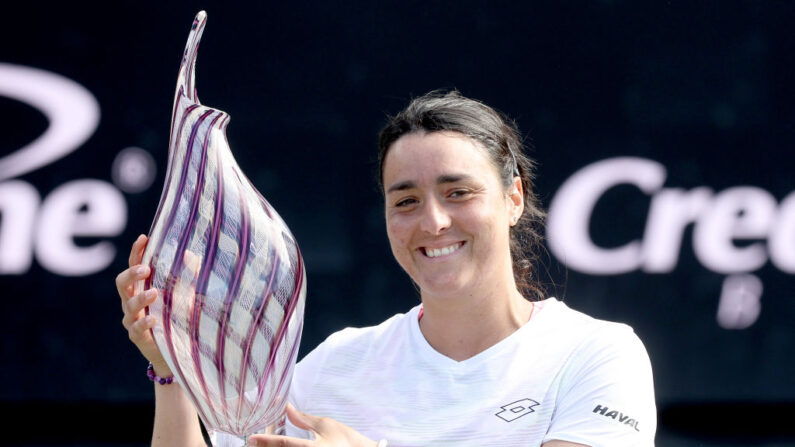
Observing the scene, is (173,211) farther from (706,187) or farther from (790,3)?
(790,3)

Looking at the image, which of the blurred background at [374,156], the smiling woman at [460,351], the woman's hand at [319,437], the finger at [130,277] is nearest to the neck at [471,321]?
the smiling woman at [460,351]

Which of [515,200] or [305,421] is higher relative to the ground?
[515,200]

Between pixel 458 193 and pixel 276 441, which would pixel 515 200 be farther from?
pixel 276 441

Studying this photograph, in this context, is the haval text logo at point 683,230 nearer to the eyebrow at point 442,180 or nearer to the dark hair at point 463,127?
the dark hair at point 463,127

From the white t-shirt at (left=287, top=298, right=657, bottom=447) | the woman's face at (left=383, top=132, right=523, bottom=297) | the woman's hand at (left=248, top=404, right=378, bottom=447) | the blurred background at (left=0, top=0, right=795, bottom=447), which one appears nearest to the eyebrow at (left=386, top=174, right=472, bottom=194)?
the woman's face at (left=383, top=132, right=523, bottom=297)

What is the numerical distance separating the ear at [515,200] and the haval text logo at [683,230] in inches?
46.1

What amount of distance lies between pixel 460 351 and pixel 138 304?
1.84 ft

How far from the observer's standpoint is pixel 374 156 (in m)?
2.80

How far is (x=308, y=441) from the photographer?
1.25m

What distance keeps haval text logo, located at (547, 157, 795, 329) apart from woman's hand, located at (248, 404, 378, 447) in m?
1.61

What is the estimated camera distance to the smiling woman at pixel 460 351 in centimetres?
142

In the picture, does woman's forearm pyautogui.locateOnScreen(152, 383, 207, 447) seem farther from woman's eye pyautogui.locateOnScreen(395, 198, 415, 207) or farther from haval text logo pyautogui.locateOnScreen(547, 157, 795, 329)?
haval text logo pyautogui.locateOnScreen(547, 157, 795, 329)

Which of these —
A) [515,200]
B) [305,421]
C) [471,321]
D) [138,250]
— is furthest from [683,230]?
[138,250]

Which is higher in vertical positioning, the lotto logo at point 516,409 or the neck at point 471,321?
the neck at point 471,321
